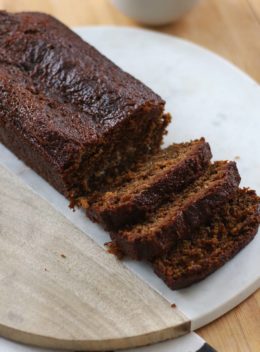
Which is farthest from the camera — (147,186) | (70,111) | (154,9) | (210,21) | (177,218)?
(210,21)

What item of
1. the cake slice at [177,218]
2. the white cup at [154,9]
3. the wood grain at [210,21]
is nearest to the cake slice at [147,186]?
the cake slice at [177,218]

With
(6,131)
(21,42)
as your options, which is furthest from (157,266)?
(21,42)

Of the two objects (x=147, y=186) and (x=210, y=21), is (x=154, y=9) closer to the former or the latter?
(x=210, y=21)

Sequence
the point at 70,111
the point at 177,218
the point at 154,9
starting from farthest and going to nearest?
the point at 154,9 < the point at 70,111 < the point at 177,218

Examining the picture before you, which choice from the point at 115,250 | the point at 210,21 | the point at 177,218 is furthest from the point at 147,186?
the point at 210,21

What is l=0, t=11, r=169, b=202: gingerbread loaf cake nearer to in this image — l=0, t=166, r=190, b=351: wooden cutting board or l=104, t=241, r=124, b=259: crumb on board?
l=0, t=166, r=190, b=351: wooden cutting board

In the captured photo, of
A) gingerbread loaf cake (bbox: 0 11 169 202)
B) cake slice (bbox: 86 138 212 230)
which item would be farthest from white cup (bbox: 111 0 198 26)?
cake slice (bbox: 86 138 212 230)
